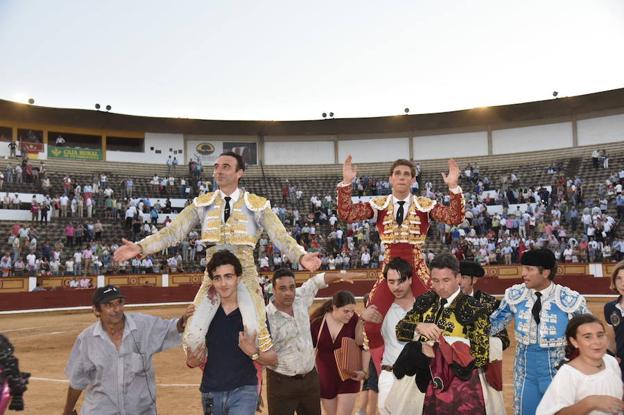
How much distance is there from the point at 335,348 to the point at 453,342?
194 cm

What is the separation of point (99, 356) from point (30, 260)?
18.9 metres

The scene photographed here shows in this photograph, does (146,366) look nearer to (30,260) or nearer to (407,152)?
(30,260)

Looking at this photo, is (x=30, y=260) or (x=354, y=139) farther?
(x=354, y=139)

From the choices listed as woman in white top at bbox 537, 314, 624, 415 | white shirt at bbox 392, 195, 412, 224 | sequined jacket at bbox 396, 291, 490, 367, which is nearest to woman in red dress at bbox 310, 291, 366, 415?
white shirt at bbox 392, 195, 412, 224

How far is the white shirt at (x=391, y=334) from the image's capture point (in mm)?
4363

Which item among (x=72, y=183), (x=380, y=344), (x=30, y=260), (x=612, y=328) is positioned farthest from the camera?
(x=72, y=183)

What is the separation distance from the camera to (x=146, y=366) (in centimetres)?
388

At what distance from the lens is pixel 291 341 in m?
4.27

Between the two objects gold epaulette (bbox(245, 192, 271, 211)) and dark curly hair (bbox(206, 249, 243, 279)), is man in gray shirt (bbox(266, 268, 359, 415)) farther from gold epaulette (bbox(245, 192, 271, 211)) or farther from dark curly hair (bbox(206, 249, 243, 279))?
dark curly hair (bbox(206, 249, 243, 279))

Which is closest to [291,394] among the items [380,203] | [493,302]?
[493,302]

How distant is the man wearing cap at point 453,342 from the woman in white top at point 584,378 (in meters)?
0.37

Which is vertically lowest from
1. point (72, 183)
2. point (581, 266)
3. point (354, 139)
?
point (581, 266)

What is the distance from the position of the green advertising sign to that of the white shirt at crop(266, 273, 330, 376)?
92.3 ft

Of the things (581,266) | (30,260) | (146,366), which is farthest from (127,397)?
(581,266)
